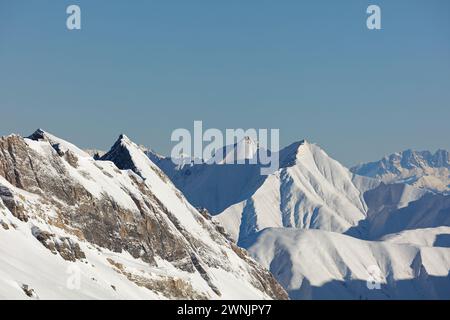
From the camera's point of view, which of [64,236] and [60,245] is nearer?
[60,245]

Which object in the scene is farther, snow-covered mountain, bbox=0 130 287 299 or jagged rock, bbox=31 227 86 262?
jagged rock, bbox=31 227 86 262

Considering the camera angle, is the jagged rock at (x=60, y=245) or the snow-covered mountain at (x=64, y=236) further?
the jagged rock at (x=60, y=245)

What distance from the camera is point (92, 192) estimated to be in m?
193

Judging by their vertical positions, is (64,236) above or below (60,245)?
above
